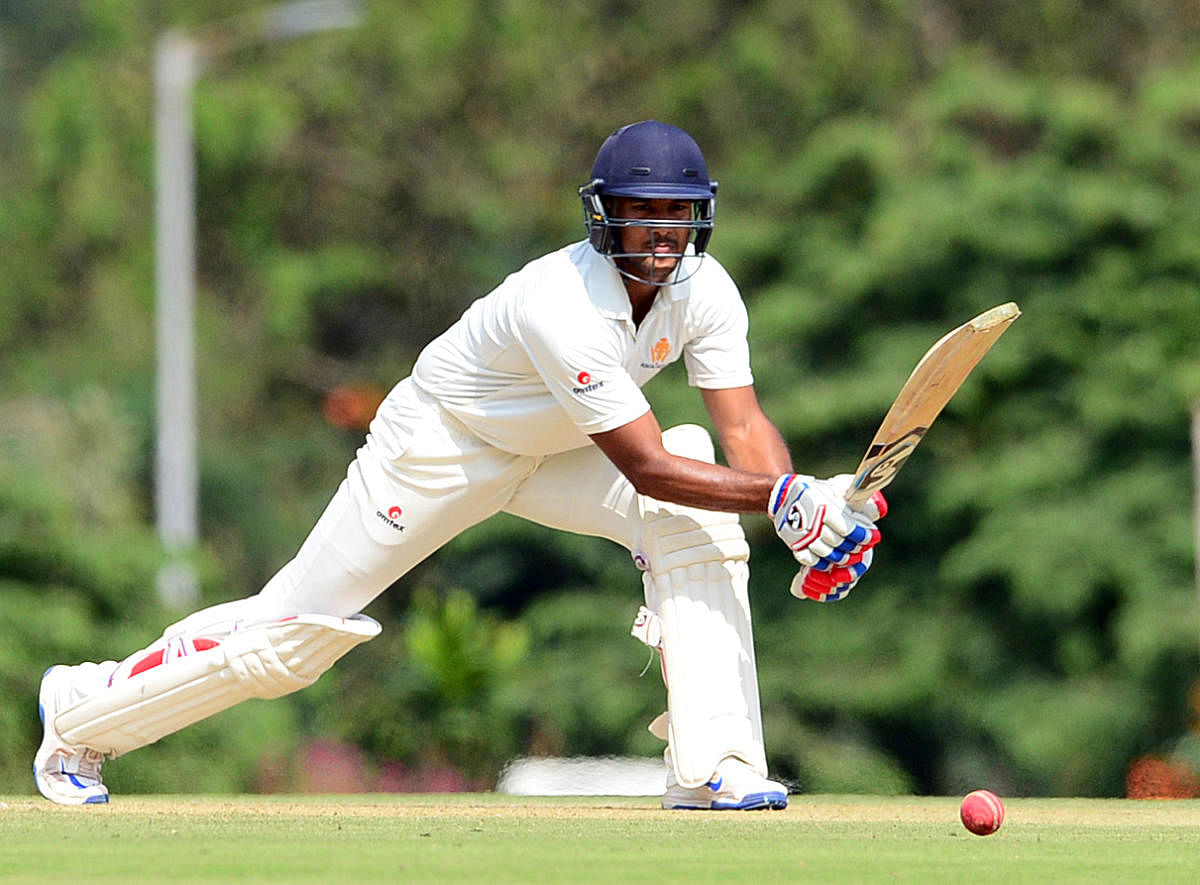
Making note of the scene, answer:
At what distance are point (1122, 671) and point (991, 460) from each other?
1.89 m

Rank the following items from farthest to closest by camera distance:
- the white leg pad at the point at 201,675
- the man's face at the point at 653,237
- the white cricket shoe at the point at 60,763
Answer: the white cricket shoe at the point at 60,763, the white leg pad at the point at 201,675, the man's face at the point at 653,237

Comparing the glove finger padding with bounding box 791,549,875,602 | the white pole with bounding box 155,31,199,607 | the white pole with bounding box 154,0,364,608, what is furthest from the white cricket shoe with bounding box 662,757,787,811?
the white pole with bounding box 155,31,199,607

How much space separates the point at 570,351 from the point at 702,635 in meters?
0.73

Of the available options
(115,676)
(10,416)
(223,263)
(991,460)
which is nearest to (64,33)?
(223,263)

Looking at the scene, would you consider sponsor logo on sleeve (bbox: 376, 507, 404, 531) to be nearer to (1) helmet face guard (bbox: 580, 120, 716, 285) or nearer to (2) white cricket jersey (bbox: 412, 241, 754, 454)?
(2) white cricket jersey (bbox: 412, 241, 754, 454)

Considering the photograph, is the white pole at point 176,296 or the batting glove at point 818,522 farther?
the white pole at point 176,296

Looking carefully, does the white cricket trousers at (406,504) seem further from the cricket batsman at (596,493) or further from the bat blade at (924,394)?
the bat blade at (924,394)

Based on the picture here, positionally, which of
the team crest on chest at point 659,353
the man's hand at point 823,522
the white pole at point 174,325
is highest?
the white pole at point 174,325

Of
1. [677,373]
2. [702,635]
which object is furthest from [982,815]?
[677,373]

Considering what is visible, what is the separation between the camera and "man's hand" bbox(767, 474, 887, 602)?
17.5ft

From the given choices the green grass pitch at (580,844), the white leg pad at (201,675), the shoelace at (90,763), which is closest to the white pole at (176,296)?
the shoelace at (90,763)

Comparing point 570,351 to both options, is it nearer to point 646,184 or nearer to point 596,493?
point 646,184

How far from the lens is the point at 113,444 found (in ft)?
57.2

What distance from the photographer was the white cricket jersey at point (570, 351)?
17.9 ft
